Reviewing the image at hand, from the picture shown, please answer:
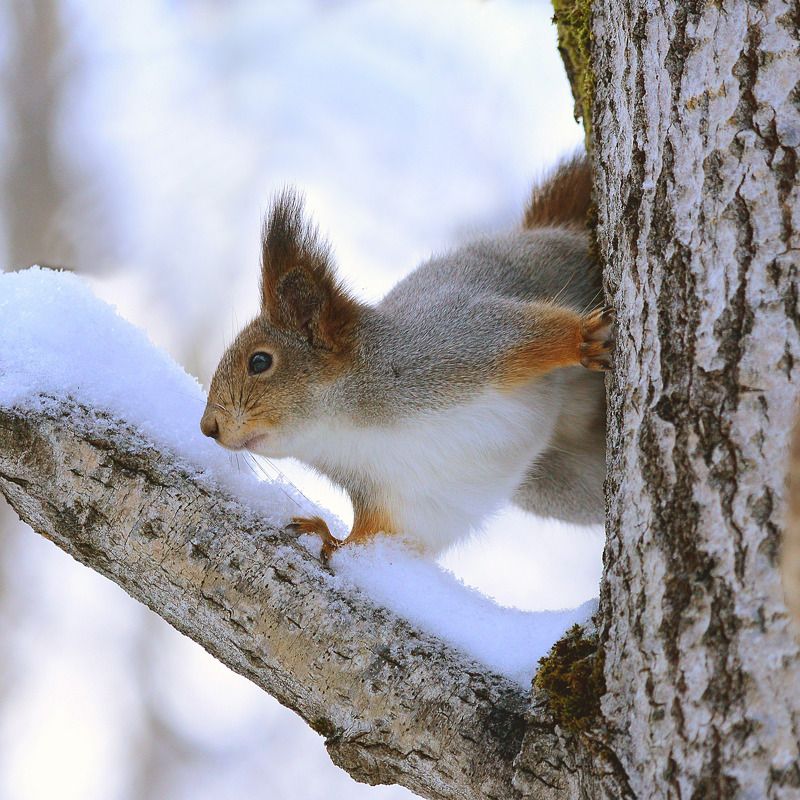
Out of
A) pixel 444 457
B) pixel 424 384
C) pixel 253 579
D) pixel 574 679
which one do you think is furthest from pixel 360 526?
pixel 574 679

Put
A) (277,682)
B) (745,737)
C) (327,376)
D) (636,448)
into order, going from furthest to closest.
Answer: (327,376)
(277,682)
(636,448)
(745,737)

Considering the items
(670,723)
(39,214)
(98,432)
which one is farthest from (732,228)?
(39,214)

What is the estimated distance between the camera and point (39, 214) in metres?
5.11

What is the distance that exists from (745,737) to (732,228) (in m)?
0.61

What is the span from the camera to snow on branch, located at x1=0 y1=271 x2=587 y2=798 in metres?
1.43

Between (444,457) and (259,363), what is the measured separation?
494 millimetres

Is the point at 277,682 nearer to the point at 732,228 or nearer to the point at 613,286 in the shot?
the point at 613,286

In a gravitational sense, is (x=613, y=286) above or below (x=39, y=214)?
below

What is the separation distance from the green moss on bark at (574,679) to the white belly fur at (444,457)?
28.5 inches

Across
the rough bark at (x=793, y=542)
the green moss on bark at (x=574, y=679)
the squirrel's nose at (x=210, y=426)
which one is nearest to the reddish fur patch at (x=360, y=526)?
the squirrel's nose at (x=210, y=426)

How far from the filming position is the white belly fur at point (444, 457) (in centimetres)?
212

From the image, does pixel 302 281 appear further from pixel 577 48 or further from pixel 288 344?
pixel 577 48

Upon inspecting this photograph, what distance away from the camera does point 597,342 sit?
6.19 feet

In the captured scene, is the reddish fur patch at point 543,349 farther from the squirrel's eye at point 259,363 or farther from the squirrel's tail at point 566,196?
the squirrel's tail at point 566,196
